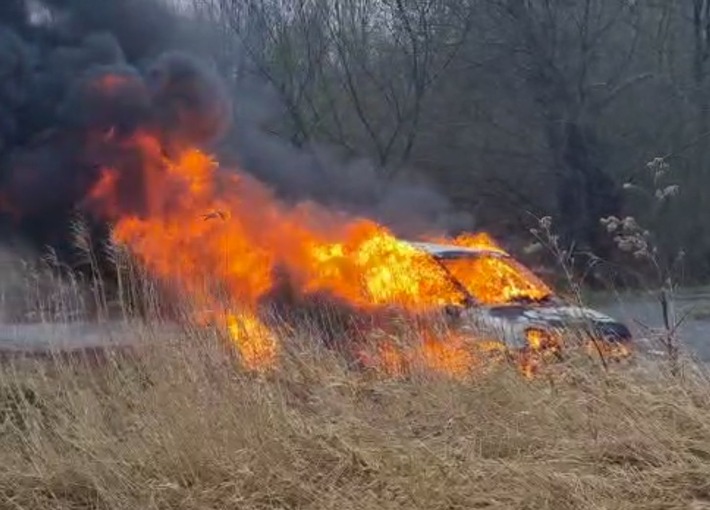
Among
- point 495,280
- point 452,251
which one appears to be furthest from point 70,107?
point 495,280

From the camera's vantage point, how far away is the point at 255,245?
1040cm

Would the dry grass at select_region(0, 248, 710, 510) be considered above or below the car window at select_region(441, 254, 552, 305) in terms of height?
above

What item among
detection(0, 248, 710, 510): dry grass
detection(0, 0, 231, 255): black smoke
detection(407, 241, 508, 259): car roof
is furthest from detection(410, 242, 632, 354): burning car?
detection(0, 0, 231, 255): black smoke

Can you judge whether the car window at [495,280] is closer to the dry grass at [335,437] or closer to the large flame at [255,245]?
the large flame at [255,245]

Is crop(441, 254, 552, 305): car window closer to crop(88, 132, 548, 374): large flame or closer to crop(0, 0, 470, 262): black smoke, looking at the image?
crop(88, 132, 548, 374): large flame

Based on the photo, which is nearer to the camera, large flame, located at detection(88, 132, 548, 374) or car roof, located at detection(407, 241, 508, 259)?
large flame, located at detection(88, 132, 548, 374)

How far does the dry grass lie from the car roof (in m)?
3.94

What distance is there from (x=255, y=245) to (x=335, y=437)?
5669 mm

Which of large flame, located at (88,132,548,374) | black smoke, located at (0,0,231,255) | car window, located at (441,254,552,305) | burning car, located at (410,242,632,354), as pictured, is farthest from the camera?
black smoke, located at (0,0,231,255)

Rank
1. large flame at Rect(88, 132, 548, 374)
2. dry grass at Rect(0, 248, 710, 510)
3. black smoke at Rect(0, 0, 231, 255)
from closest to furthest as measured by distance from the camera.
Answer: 1. dry grass at Rect(0, 248, 710, 510)
2. large flame at Rect(88, 132, 548, 374)
3. black smoke at Rect(0, 0, 231, 255)

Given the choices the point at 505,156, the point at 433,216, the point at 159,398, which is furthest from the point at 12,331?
the point at 505,156

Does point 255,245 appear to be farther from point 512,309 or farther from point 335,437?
point 335,437

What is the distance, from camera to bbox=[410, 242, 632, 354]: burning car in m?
6.45

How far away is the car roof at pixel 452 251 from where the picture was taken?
389 inches
